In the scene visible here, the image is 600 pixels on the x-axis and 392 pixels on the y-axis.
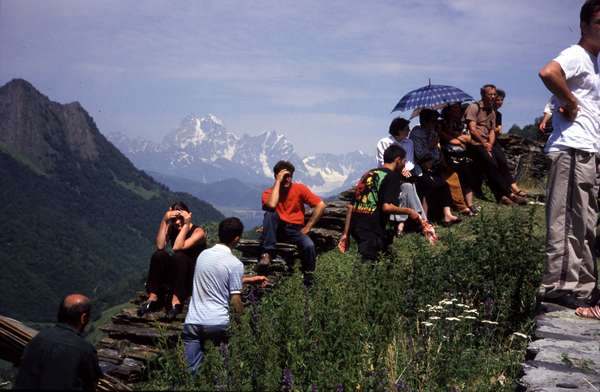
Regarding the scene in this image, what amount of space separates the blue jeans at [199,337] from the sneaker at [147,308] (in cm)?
175

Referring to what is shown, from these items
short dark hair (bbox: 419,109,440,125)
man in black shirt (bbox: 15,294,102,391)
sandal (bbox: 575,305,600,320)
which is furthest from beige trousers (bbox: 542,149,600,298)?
short dark hair (bbox: 419,109,440,125)

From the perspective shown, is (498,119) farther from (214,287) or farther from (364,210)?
(214,287)

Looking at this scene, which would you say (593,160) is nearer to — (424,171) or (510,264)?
(510,264)

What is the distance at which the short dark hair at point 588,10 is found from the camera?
4.95m

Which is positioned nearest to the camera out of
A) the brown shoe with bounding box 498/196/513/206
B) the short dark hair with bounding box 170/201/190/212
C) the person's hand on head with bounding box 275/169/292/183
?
the short dark hair with bounding box 170/201/190/212

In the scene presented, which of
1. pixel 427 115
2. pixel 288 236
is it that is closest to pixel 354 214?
pixel 288 236

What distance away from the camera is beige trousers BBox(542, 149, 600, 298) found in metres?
5.12

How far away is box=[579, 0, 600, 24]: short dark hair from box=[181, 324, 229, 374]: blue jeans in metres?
4.16

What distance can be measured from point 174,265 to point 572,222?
4497mm

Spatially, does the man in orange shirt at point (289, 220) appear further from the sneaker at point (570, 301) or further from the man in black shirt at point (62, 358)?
the man in black shirt at point (62, 358)

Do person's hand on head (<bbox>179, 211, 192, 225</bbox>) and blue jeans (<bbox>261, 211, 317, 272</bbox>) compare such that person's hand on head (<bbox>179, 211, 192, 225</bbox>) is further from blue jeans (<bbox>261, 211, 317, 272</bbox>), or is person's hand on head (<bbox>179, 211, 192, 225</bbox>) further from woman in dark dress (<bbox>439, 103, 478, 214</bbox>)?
woman in dark dress (<bbox>439, 103, 478, 214</bbox>)

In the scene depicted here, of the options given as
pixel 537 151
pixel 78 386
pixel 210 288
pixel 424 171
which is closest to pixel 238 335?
pixel 210 288

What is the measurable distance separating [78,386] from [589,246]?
4.23 meters

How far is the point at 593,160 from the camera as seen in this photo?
5129 mm
